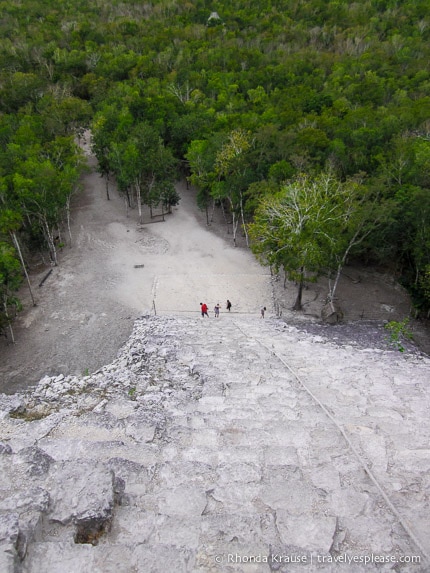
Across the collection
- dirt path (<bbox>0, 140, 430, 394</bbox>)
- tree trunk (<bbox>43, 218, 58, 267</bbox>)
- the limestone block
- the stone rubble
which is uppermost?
the limestone block

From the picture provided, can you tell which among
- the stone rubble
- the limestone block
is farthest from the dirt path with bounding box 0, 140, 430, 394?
the limestone block

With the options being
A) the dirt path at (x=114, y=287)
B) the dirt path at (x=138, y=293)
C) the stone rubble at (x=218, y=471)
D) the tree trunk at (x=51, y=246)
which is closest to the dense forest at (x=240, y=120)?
the tree trunk at (x=51, y=246)

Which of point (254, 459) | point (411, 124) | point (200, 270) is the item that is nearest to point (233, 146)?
point (200, 270)

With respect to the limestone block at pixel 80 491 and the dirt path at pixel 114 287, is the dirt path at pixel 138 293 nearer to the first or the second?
the dirt path at pixel 114 287

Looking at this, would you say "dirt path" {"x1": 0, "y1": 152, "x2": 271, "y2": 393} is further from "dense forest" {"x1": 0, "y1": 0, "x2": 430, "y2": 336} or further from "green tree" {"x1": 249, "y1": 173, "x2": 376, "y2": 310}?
"green tree" {"x1": 249, "y1": 173, "x2": 376, "y2": 310}

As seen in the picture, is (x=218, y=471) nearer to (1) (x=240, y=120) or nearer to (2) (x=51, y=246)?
(2) (x=51, y=246)

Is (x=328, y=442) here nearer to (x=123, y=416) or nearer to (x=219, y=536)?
(x=219, y=536)

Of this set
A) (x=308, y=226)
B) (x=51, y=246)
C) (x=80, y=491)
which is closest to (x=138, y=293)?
(x=51, y=246)
